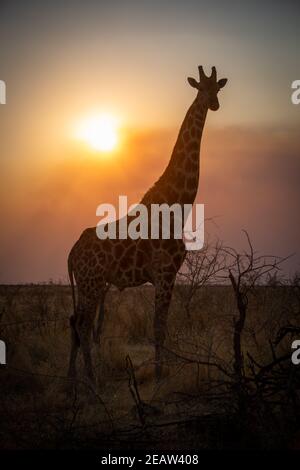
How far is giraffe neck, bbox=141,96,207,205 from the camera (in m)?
8.74

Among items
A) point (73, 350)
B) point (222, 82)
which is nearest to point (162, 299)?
point (73, 350)

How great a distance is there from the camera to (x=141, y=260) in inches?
337

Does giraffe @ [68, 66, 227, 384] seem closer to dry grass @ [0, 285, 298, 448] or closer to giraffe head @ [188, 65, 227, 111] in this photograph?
giraffe head @ [188, 65, 227, 111]

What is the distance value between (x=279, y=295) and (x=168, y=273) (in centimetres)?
294

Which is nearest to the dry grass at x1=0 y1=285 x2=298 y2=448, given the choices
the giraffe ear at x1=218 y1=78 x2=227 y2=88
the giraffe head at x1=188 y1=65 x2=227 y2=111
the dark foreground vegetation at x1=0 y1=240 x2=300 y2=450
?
the dark foreground vegetation at x1=0 y1=240 x2=300 y2=450

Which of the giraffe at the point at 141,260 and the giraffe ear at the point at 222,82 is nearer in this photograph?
the giraffe at the point at 141,260

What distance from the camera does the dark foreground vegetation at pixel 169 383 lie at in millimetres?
5188

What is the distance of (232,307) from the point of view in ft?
39.2

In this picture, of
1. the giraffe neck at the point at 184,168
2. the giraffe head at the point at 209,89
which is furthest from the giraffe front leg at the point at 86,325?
the giraffe head at the point at 209,89

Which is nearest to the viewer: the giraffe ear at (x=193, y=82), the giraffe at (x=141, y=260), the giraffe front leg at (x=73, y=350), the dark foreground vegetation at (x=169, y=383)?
the dark foreground vegetation at (x=169, y=383)

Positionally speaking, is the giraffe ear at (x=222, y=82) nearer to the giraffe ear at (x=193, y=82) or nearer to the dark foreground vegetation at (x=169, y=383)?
→ the giraffe ear at (x=193, y=82)

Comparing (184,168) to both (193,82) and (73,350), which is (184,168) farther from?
(73,350)

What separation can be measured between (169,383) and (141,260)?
1767mm
